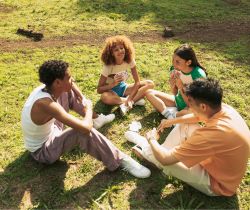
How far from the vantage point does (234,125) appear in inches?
161

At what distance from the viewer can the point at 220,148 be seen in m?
4.05

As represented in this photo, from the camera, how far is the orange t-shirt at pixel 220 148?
4.00 meters

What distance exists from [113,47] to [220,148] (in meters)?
3.09

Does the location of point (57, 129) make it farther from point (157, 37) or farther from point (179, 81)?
point (157, 37)

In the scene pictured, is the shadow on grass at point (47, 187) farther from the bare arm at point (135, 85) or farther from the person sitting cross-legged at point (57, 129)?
the bare arm at point (135, 85)

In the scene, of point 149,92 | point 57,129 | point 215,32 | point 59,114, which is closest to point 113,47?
point 149,92

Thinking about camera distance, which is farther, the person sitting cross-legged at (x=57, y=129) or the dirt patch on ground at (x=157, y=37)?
the dirt patch on ground at (x=157, y=37)

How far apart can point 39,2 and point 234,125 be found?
35.6 feet

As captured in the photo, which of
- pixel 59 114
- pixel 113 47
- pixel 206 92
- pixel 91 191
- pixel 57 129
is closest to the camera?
pixel 206 92

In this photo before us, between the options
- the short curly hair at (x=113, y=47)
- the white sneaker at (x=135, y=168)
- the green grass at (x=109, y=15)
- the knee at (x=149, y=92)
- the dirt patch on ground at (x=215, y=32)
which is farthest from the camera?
the green grass at (x=109, y=15)

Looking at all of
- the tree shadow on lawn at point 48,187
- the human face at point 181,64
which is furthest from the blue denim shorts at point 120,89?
the tree shadow on lawn at point 48,187

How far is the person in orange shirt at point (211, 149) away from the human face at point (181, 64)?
1.58 m

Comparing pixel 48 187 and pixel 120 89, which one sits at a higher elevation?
pixel 120 89

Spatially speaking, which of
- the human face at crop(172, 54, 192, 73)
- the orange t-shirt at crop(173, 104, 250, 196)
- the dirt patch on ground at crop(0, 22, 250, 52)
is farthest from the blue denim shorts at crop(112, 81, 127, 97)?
the dirt patch on ground at crop(0, 22, 250, 52)
